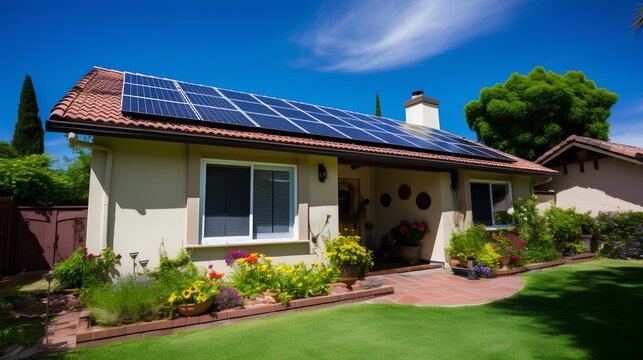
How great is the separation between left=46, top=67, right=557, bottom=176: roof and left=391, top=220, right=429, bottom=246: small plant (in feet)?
7.01

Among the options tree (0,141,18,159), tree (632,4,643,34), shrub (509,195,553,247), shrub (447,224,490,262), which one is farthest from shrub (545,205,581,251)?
tree (0,141,18,159)

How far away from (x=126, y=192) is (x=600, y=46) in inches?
Result: 733

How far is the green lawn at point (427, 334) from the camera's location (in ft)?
13.0

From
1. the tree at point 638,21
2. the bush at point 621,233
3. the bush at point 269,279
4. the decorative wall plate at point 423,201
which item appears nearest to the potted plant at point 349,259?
the bush at point 269,279

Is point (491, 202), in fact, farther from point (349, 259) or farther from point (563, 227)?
point (349, 259)

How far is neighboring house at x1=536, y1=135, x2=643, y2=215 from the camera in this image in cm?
1199

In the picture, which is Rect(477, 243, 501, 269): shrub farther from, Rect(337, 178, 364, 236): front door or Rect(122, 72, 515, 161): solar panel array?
Rect(337, 178, 364, 236): front door

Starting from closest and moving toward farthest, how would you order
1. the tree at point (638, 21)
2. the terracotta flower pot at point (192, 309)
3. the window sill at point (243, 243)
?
the terracotta flower pot at point (192, 309)
the window sill at point (243, 243)
the tree at point (638, 21)

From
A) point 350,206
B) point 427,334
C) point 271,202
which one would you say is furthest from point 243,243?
point 350,206

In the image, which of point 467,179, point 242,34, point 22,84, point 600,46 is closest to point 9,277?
point 242,34

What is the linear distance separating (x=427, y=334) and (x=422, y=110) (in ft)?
44.7

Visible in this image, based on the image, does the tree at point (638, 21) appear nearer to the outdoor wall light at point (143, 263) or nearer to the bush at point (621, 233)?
the bush at point (621, 233)

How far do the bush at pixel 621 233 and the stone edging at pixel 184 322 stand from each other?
11.4 m

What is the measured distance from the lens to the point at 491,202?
Answer: 11711 mm
